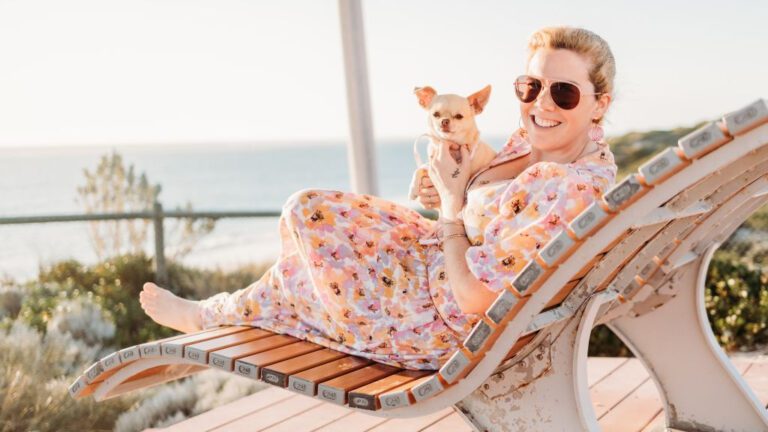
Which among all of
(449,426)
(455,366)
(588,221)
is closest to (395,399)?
(455,366)

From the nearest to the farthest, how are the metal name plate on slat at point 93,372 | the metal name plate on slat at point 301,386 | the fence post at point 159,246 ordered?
the metal name plate on slat at point 301,386 → the metal name plate on slat at point 93,372 → the fence post at point 159,246

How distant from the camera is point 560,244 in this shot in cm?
171

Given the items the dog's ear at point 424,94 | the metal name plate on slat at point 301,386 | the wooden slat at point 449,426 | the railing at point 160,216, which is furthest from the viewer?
the railing at point 160,216

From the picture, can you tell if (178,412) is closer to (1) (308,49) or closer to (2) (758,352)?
(2) (758,352)

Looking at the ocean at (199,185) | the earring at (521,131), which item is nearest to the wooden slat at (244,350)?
the earring at (521,131)

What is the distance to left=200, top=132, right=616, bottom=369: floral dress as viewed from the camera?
6.58 feet

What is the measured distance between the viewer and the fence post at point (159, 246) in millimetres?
6309

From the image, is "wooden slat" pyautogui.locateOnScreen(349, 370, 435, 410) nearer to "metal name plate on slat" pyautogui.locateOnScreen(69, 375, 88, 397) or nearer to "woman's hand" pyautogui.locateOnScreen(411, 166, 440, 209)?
"woman's hand" pyautogui.locateOnScreen(411, 166, 440, 209)

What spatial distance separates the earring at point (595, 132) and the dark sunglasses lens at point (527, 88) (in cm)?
20

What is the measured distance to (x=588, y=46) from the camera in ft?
7.50

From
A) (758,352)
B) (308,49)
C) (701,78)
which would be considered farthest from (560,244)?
(308,49)

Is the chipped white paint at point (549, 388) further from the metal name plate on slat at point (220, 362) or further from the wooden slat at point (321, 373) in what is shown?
the metal name plate on slat at point (220, 362)

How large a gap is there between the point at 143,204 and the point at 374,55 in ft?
48.5

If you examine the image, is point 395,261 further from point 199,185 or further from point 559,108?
point 199,185
